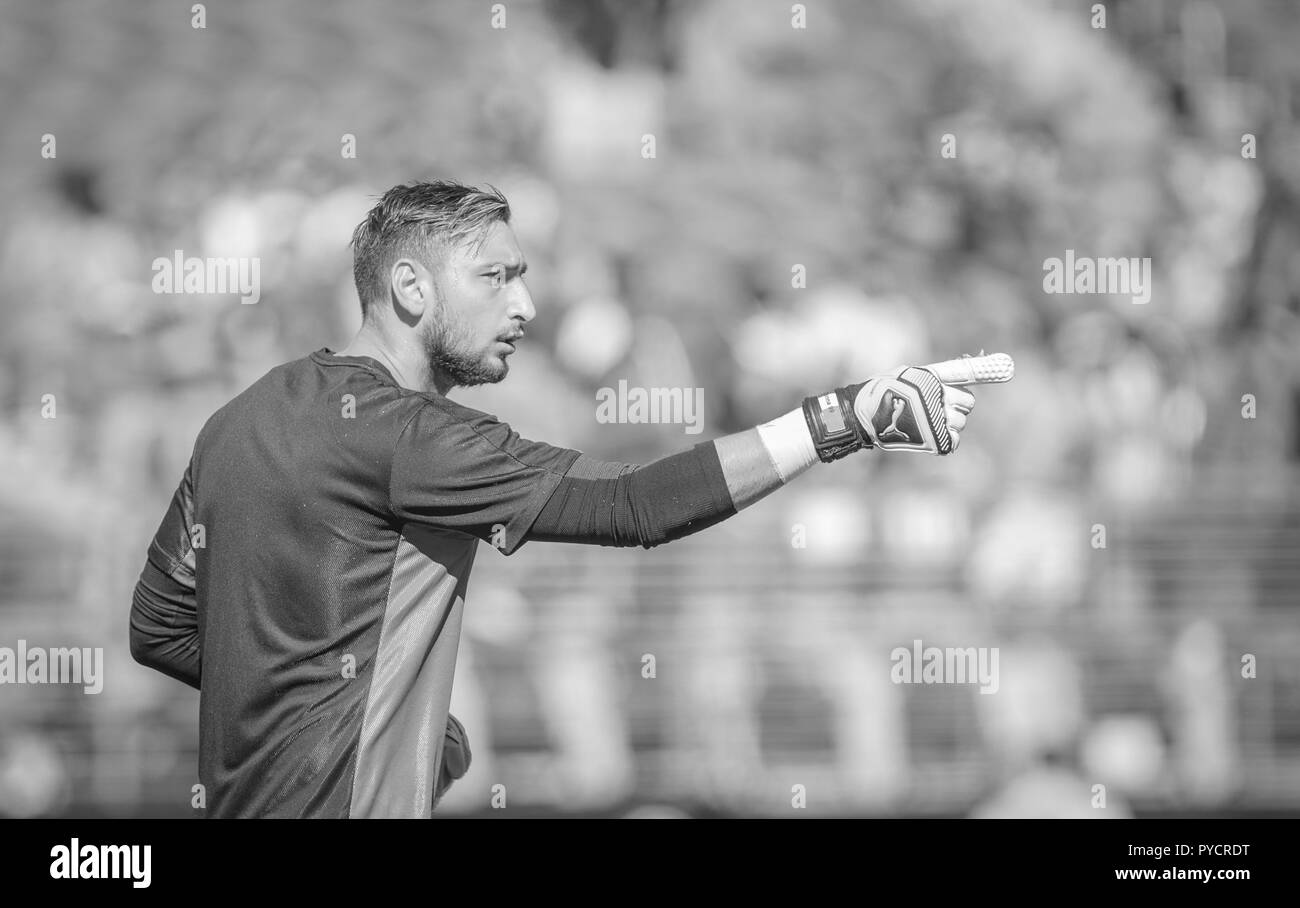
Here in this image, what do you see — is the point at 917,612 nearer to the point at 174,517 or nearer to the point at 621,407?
the point at 621,407

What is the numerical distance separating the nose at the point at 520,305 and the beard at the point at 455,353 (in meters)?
0.08

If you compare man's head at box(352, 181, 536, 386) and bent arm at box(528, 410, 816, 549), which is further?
man's head at box(352, 181, 536, 386)

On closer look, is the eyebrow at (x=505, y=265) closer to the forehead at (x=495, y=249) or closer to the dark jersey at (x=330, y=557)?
the forehead at (x=495, y=249)

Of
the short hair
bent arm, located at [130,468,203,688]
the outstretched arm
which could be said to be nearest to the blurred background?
bent arm, located at [130,468,203,688]

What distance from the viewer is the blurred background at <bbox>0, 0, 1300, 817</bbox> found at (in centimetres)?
573

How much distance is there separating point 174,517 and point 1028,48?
5.21 m

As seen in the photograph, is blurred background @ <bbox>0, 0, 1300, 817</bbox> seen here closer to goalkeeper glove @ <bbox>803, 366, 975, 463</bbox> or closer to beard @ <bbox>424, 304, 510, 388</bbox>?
beard @ <bbox>424, 304, 510, 388</bbox>

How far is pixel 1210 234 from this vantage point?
20.8 feet

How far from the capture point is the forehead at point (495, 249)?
2.42 meters

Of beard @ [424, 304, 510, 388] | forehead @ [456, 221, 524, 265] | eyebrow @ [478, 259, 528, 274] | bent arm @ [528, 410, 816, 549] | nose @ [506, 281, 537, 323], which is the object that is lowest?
bent arm @ [528, 410, 816, 549]

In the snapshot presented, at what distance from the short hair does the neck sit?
0.24ft

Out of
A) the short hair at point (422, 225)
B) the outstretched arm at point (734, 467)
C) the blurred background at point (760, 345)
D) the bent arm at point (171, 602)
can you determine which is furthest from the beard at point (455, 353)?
the blurred background at point (760, 345)

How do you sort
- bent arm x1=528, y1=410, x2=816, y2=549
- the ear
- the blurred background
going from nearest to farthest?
1. bent arm x1=528, y1=410, x2=816, y2=549
2. the ear
3. the blurred background
